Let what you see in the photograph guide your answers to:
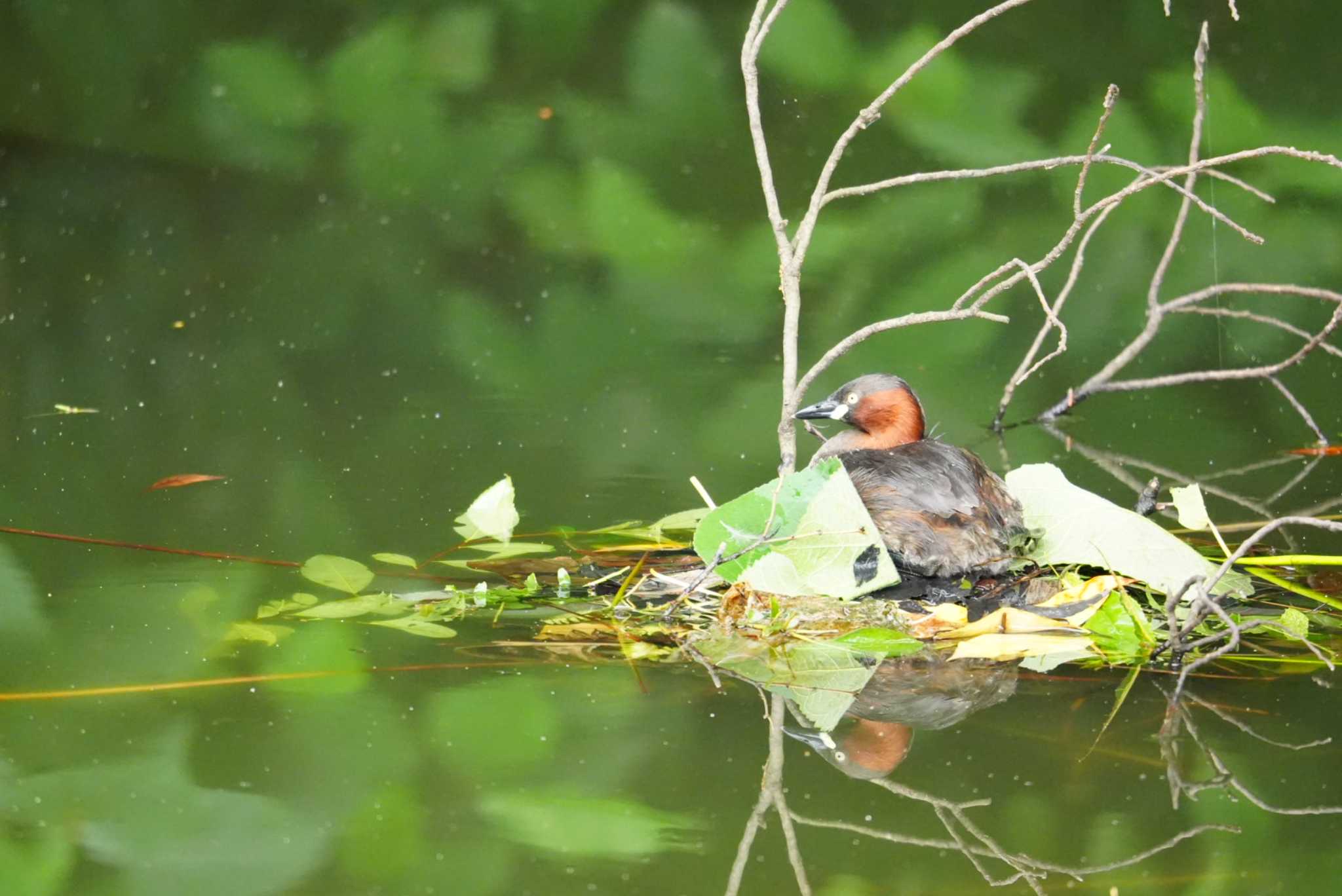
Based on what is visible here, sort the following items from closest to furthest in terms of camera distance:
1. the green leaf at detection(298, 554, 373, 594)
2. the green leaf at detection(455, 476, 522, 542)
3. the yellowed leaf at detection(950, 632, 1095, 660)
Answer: the yellowed leaf at detection(950, 632, 1095, 660) < the green leaf at detection(298, 554, 373, 594) < the green leaf at detection(455, 476, 522, 542)

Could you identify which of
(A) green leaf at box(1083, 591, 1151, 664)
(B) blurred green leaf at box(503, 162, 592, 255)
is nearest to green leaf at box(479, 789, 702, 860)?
(A) green leaf at box(1083, 591, 1151, 664)

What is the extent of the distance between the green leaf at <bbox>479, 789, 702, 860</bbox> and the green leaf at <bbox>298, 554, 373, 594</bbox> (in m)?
0.70

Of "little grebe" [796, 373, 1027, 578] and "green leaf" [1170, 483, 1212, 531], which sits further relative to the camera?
"green leaf" [1170, 483, 1212, 531]

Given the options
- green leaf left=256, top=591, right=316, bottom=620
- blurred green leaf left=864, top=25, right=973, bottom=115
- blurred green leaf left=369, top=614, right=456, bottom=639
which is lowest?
blurred green leaf left=369, top=614, right=456, bottom=639

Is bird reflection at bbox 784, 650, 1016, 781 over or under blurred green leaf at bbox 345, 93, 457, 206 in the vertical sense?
under

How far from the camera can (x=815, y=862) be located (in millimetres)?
1364

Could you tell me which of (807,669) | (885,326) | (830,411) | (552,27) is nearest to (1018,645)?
(807,669)

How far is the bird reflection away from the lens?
1.60 m

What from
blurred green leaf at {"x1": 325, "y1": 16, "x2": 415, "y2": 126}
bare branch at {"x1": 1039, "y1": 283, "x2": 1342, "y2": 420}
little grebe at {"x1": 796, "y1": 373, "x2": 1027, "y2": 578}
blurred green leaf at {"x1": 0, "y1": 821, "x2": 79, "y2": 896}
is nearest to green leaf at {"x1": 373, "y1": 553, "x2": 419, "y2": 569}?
little grebe at {"x1": 796, "y1": 373, "x2": 1027, "y2": 578}

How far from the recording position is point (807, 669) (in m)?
1.87

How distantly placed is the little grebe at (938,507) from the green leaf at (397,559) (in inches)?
24.7

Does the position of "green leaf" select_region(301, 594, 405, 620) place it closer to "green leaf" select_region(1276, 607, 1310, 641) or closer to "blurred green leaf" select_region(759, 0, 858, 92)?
"green leaf" select_region(1276, 607, 1310, 641)

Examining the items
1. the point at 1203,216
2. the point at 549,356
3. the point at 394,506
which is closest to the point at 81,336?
the point at 549,356

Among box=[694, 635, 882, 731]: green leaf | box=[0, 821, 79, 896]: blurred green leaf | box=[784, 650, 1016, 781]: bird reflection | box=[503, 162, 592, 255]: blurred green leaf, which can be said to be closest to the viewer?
box=[0, 821, 79, 896]: blurred green leaf
